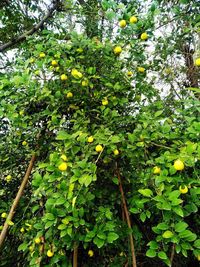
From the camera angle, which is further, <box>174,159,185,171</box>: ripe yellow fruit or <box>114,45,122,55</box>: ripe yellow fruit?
<box>114,45,122,55</box>: ripe yellow fruit

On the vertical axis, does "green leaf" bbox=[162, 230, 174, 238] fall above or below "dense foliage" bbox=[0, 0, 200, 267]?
below

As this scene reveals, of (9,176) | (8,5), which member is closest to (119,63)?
(9,176)

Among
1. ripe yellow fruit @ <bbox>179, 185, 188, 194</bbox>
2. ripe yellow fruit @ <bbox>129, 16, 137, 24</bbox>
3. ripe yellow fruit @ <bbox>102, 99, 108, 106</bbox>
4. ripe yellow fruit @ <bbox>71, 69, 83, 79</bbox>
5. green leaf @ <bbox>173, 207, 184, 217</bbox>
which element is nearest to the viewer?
green leaf @ <bbox>173, 207, 184, 217</bbox>

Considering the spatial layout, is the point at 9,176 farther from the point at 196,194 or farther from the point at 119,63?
the point at 196,194

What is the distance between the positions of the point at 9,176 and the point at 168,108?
1293 mm

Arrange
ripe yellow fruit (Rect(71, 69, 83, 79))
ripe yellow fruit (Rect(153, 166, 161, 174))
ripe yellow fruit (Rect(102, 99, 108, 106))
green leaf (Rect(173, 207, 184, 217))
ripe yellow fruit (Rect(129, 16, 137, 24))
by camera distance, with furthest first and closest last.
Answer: ripe yellow fruit (Rect(102, 99, 108, 106)) < ripe yellow fruit (Rect(71, 69, 83, 79)) < ripe yellow fruit (Rect(129, 16, 137, 24)) < ripe yellow fruit (Rect(153, 166, 161, 174)) < green leaf (Rect(173, 207, 184, 217))

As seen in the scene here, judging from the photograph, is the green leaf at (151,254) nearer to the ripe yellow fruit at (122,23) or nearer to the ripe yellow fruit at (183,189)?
the ripe yellow fruit at (183,189)

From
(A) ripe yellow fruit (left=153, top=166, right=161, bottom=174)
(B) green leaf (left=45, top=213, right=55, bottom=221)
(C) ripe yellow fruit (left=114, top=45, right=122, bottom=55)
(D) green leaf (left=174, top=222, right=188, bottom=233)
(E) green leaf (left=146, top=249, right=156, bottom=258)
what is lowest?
(E) green leaf (left=146, top=249, right=156, bottom=258)

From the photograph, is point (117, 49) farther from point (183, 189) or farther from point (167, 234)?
point (167, 234)

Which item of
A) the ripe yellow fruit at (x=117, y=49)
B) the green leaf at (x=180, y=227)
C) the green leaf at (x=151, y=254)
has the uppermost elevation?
the ripe yellow fruit at (x=117, y=49)

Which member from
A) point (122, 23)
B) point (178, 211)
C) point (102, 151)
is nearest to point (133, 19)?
point (122, 23)

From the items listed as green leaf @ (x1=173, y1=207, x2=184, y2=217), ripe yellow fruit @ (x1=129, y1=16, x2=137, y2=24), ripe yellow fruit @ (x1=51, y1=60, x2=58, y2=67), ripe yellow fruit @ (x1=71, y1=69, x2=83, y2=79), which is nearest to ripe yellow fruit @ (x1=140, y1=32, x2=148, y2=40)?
ripe yellow fruit @ (x1=129, y1=16, x2=137, y2=24)

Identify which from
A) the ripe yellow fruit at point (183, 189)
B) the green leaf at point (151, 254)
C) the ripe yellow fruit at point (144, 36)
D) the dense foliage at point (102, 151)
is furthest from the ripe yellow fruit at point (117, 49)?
the green leaf at point (151, 254)

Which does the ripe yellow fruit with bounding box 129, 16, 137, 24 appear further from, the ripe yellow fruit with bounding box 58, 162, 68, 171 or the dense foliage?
the ripe yellow fruit with bounding box 58, 162, 68, 171
